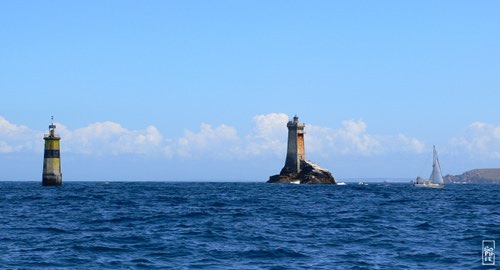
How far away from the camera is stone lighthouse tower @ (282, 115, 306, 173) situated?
15462cm

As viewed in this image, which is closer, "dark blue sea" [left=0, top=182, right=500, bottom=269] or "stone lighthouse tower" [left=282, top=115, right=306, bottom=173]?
"dark blue sea" [left=0, top=182, right=500, bottom=269]

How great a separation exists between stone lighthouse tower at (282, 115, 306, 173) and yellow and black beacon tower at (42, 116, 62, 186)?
61.0 meters

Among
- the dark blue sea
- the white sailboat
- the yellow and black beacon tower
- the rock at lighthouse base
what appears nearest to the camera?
the dark blue sea

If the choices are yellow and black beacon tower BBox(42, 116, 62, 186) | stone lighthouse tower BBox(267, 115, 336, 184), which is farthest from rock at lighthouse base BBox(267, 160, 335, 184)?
yellow and black beacon tower BBox(42, 116, 62, 186)

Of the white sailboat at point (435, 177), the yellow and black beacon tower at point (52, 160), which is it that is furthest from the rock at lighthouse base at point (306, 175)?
the yellow and black beacon tower at point (52, 160)

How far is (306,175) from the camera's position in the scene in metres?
155

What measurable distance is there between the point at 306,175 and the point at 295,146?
7.25 metres

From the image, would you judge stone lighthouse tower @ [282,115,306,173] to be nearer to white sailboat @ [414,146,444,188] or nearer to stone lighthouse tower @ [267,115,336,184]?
stone lighthouse tower @ [267,115,336,184]

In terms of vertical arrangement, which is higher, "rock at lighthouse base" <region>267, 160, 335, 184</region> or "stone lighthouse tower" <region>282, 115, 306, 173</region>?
"stone lighthouse tower" <region>282, 115, 306, 173</region>

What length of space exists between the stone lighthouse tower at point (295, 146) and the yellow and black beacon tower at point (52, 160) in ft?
200
